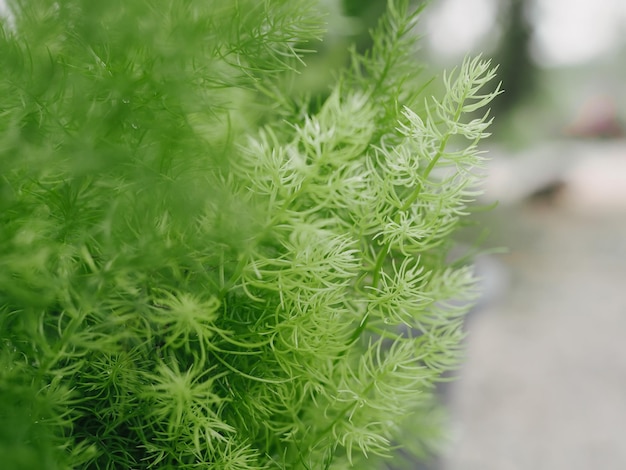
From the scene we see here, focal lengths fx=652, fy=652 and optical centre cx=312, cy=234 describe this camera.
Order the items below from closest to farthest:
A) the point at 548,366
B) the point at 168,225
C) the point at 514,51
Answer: the point at 168,225 → the point at 548,366 → the point at 514,51

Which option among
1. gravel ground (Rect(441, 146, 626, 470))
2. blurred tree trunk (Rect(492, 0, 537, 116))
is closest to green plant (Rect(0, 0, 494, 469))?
gravel ground (Rect(441, 146, 626, 470))

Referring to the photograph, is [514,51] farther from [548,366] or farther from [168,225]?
[168,225]

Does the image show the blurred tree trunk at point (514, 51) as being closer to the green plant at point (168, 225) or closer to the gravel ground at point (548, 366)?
the gravel ground at point (548, 366)

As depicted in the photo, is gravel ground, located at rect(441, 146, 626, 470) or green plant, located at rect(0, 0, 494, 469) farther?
gravel ground, located at rect(441, 146, 626, 470)

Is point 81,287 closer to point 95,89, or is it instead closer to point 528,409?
point 95,89

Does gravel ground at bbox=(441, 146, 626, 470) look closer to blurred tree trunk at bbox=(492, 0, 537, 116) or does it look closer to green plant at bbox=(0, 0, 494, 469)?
green plant at bbox=(0, 0, 494, 469)

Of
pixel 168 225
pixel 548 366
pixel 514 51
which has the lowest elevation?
pixel 548 366

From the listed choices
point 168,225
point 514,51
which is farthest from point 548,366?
point 168,225
